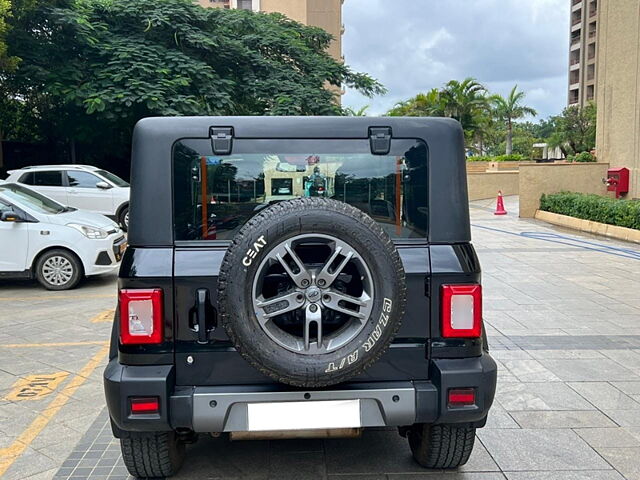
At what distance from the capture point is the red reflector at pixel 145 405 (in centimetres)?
313

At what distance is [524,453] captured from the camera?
404 cm

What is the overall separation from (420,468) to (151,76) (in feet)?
51.2

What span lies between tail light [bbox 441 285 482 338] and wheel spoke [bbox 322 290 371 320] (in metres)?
0.46

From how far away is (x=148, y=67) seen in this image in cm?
1748

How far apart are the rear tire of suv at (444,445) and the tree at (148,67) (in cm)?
1422

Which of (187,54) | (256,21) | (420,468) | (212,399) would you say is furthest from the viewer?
(256,21)

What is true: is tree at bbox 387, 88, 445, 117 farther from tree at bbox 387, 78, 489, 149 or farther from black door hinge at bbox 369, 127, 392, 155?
black door hinge at bbox 369, 127, 392, 155

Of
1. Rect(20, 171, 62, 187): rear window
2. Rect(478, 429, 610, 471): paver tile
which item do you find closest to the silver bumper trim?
Rect(478, 429, 610, 471): paver tile

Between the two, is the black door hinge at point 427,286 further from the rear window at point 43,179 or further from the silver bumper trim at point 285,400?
the rear window at point 43,179

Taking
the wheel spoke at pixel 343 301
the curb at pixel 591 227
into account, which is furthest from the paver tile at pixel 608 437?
the curb at pixel 591 227

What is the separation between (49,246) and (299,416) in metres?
7.06

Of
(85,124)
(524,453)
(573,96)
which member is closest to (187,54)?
(85,124)

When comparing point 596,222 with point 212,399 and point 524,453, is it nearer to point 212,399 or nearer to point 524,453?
point 524,453

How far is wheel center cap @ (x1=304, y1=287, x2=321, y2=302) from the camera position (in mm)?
2965
